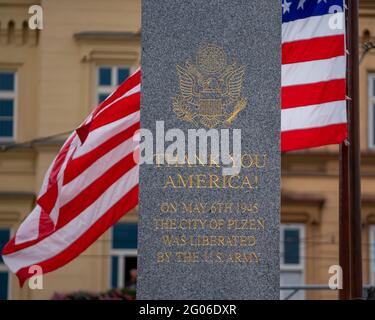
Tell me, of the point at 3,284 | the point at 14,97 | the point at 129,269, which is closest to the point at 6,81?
the point at 14,97

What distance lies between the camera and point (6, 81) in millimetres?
25094

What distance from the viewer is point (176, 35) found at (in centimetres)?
1057

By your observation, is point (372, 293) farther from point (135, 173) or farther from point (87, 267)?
point (87, 267)

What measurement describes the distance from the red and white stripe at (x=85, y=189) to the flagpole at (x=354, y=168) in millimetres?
2040

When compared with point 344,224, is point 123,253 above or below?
above

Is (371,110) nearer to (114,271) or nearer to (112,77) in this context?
(112,77)

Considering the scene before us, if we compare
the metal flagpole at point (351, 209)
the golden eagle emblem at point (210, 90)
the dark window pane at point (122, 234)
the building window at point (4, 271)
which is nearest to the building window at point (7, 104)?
the building window at point (4, 271)

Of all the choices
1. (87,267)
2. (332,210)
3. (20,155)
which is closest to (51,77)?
(20,155)

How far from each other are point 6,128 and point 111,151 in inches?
453

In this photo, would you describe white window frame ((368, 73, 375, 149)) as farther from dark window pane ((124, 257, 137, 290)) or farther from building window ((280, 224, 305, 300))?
dark window pane ((124, 257, 137, 290))

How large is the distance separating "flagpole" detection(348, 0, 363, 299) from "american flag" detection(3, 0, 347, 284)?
0.35ft

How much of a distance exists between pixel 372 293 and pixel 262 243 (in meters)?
3.50

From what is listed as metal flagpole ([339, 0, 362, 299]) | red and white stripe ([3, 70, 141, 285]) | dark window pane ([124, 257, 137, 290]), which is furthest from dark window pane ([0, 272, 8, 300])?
metal flagpole ([339, 0, 362, 299])

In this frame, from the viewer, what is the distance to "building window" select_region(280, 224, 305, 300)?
24.4 metres
